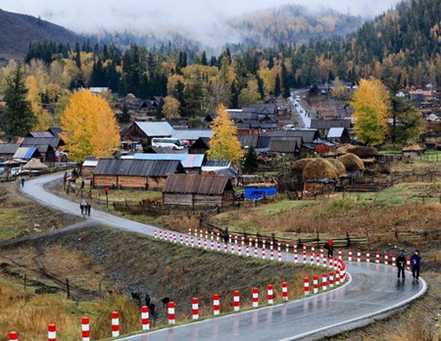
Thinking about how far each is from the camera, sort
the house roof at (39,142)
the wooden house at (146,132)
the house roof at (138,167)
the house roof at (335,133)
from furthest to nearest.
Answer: the house roof at (335,133)
the wooden house at (146,132)
the house roof at (39,142)
the house roof at (138,167)

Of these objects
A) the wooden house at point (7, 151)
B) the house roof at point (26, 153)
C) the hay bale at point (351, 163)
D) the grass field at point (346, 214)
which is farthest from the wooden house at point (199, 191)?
the wooden house at point (7, 151)

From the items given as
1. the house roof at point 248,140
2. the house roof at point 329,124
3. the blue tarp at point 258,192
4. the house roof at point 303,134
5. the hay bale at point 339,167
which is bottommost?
the blue tarp at point 258,192

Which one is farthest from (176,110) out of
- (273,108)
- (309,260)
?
(309,260)

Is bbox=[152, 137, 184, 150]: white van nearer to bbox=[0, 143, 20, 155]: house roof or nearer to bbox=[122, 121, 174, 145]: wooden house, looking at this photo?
bbox=[122, 121, 174, 145]: wooden house

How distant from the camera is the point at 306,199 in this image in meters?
59.7

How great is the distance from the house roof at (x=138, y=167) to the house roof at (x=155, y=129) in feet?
147

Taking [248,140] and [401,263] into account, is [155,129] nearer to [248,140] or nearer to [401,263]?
[248,140]

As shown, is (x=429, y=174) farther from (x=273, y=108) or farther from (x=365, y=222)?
(x=273, y=108)

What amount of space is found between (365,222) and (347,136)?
267 ft

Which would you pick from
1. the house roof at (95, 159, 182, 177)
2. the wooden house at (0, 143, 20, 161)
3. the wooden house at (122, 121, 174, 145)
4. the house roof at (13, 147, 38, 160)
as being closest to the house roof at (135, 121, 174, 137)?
the wooden house at (122, 121, 174, 145)

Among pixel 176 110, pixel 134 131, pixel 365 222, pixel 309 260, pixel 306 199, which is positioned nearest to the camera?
pixel 309 260

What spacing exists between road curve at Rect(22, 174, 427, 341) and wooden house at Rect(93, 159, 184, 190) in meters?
44.2

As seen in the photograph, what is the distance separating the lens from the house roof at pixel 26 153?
10172cm

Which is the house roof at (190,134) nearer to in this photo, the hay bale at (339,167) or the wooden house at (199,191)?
the hay bale at (339,167)
